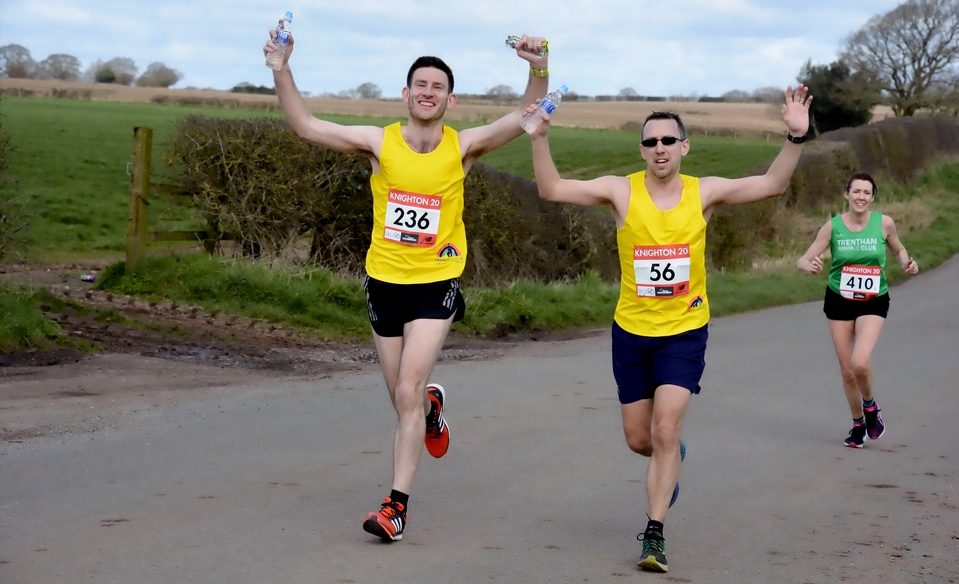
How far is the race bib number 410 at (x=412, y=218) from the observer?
6.81m

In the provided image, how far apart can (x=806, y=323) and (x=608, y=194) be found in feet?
40.1

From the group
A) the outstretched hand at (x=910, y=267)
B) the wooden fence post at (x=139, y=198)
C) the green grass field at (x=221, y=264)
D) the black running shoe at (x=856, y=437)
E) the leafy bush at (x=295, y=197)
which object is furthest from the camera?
the leafy bush at (x=295, y=197)

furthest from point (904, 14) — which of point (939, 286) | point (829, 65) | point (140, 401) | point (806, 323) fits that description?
point (140, 401)

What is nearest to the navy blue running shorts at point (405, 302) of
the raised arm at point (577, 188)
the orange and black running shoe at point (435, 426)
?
the orange and black running shoe at point (435, 426)

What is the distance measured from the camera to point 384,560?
6.05 metres

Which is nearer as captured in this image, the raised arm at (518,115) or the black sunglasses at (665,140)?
the black sunglasses at (665,140)

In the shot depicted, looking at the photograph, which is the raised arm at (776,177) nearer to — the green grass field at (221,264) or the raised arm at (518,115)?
the raised arm at (518,115)

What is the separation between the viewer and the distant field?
241 ft

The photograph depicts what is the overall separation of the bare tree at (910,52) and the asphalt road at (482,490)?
59.5 meters

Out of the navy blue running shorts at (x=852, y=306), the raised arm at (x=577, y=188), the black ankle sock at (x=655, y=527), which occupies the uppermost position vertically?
the raised arm at (x=577, y=188)

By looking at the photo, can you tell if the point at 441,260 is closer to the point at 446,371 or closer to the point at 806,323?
the point at 446,371

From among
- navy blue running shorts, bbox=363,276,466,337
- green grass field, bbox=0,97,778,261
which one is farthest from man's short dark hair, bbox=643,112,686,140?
green grass field, bbox=0,97,778,261

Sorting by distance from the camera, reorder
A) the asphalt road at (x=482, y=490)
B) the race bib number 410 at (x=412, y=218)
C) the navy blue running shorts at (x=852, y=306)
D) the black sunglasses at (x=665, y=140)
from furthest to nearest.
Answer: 1. the navy blue running shorts at (x=852, y=306)
2. the race bib number 410 at (x=412, y=218)
3. the black sunglasses at (x=665, y=140)
4. the asphalt road at (x=482, y=490)

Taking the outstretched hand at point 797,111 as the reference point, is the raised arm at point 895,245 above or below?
below
